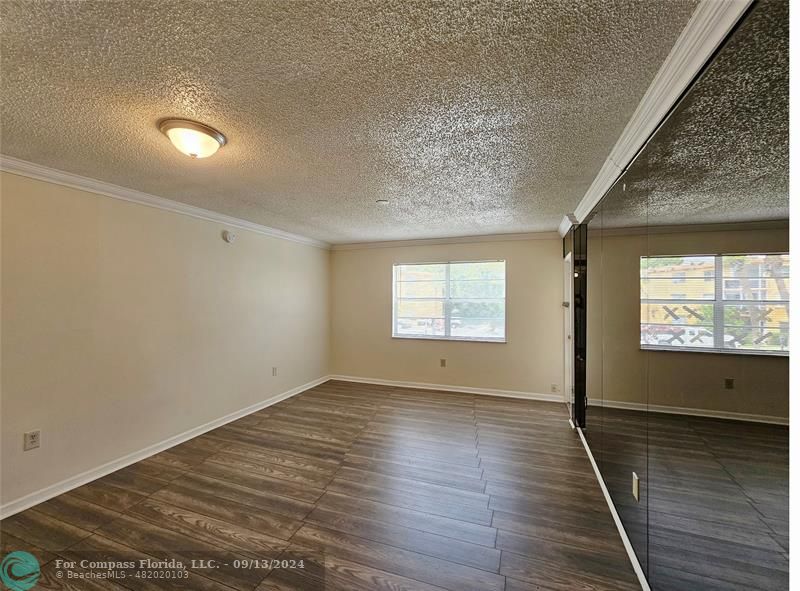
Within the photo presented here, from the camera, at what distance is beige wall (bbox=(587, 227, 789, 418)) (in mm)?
848

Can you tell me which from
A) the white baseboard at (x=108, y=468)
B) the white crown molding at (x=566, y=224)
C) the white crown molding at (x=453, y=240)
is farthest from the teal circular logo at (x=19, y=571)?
the white crown molding at (x=566, y=224)

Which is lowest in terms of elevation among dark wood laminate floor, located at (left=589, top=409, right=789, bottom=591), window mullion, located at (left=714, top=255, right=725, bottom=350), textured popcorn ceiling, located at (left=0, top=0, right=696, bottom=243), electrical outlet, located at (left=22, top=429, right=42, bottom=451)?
electrical outlet, located at (left=22, top=429, right=42, bottom=451)

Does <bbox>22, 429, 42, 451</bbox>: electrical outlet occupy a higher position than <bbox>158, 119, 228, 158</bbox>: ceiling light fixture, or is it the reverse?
<bbox>158, 119, 228, 158</bbox>: ceiling light fixture

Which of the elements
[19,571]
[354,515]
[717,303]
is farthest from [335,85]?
[19,571]

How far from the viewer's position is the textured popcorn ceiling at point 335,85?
1.05m

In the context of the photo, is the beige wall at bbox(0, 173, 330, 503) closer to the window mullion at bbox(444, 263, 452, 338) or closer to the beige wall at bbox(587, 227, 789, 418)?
the window mullion at bbox(444, 263, 452, 338)

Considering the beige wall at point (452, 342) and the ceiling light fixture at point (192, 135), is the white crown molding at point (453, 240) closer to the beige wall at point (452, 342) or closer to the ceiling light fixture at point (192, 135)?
the beige wall at point (452, 342)

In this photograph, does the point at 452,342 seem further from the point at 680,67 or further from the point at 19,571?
the point at 19,571

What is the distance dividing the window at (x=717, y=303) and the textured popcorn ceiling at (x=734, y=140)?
14cm

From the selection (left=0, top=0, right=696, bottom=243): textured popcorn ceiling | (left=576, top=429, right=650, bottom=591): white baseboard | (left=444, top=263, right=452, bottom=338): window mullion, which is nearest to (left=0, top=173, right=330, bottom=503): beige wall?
(left=0, top=0, right=696, bottom=243): textured popcorn ceiling

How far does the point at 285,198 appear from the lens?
3027 millimetres

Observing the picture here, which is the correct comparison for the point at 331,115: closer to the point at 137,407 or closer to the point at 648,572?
the point at 648,572

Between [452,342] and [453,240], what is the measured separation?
1.60 meters

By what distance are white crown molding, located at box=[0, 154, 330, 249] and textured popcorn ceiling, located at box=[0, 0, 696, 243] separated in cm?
11
